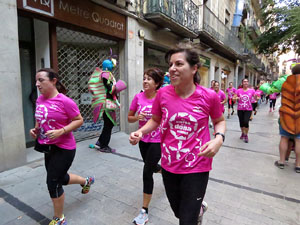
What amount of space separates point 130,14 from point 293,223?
248 inches

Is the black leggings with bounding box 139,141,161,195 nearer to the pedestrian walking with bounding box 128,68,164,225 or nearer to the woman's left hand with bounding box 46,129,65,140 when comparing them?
the pedestrian walking with bounding box 128,68,164,225

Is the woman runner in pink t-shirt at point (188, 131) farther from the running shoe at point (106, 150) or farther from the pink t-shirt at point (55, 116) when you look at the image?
the running shoe at point (106, 150)

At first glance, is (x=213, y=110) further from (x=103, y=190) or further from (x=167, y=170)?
(x=103, y=190)

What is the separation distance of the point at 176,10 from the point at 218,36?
6305 mm

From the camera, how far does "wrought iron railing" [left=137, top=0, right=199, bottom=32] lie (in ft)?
24.0

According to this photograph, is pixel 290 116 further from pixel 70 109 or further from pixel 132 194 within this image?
pixel 70 109

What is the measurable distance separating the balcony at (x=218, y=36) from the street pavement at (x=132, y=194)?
853cm

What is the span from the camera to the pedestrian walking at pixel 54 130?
2234 millimetres

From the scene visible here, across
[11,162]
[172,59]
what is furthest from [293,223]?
[11,162]

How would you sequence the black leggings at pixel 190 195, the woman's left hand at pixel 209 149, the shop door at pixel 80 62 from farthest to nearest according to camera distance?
the shop door at pixel 80 62
the black leggings at pixel 190 195
the woman's left hand at pixel 209 149

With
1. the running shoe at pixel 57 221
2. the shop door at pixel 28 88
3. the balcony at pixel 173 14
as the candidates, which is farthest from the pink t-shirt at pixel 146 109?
the balcony at pixel 173 14

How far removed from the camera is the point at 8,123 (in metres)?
3.75

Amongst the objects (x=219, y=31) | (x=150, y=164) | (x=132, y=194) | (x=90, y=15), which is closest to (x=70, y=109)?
(x=150, y=164)

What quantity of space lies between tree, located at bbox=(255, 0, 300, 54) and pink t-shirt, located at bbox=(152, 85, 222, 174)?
1082 centimetres
